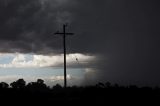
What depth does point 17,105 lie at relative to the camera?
30609 mm

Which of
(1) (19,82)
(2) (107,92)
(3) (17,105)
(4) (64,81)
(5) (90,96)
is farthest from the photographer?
(1) (19,82)

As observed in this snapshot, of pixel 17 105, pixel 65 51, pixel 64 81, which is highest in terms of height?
pixel 65 51

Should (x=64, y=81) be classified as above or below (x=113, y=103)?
above

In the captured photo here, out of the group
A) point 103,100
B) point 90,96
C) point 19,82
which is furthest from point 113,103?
point 19,82

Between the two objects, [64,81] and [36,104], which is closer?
A: [36,104]

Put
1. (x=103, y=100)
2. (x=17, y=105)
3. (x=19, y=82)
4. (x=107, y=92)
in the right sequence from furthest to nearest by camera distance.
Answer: (x=19, y=82) < (x=107, y=92) < (x=103, y=100) < (x=17, y=105)

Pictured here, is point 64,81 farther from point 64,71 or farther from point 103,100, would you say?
point 103,100

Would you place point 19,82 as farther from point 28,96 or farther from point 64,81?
point 28,96

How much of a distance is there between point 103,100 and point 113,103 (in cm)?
135

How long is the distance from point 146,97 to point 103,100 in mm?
5436

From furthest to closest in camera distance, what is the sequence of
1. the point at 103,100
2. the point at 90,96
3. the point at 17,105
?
the point at 90,96 → the point at 103,100 → the point at 17,105

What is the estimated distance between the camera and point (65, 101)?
105 feet

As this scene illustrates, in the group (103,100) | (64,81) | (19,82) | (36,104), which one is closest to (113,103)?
(103,100)

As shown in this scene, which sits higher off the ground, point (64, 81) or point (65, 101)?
point (64, 81)
